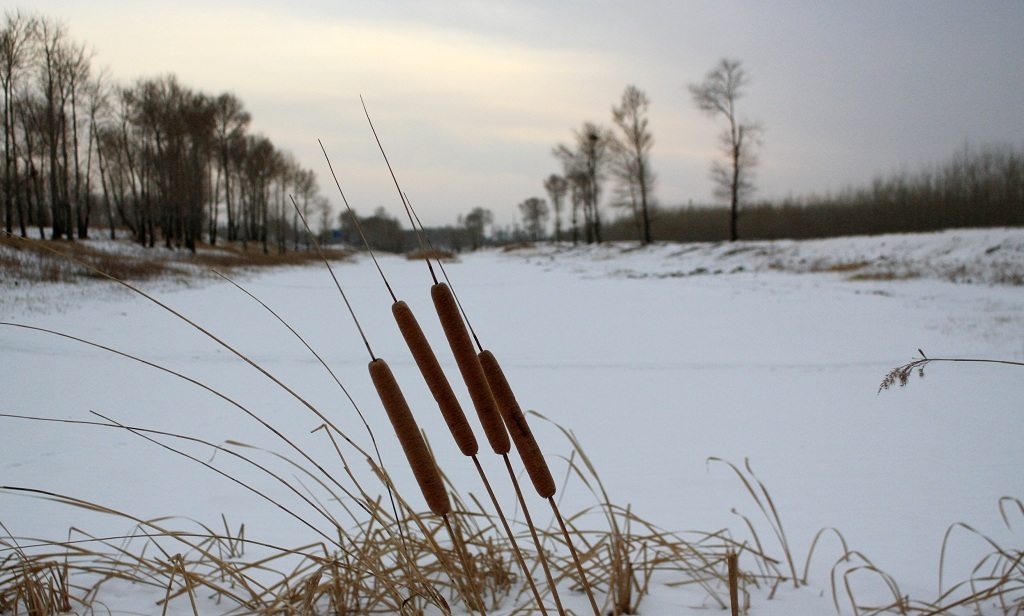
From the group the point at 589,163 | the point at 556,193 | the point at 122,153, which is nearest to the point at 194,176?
the point at 122,153

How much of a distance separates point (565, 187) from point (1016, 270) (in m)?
50.1

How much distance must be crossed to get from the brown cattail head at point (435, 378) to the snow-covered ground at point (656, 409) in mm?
968

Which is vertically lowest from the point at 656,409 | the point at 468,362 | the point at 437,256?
the point at 656,409

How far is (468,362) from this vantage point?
0.73 meters

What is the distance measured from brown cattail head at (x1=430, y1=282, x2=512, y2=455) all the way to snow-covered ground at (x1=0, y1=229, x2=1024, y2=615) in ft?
3.19

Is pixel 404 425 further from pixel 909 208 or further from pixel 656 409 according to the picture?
pixel 909 208

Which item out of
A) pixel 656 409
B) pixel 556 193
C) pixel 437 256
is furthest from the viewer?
pixel 556 193

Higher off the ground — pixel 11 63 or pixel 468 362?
pixel 11 63

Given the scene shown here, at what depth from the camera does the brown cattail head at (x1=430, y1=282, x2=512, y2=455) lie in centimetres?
72

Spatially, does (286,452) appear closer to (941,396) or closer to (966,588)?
(966,588)

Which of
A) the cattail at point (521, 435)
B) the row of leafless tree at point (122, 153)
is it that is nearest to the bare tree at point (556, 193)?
the row of leafless tree at point (122, 153)

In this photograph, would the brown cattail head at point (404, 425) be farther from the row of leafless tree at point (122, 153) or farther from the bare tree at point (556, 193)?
the bare tree at point (556, 193)

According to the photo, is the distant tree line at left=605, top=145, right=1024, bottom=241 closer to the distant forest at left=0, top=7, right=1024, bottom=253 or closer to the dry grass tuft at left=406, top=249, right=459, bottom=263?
the distant forest at left=0, top=7, right=1024, bottom=253

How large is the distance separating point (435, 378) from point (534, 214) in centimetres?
7910
